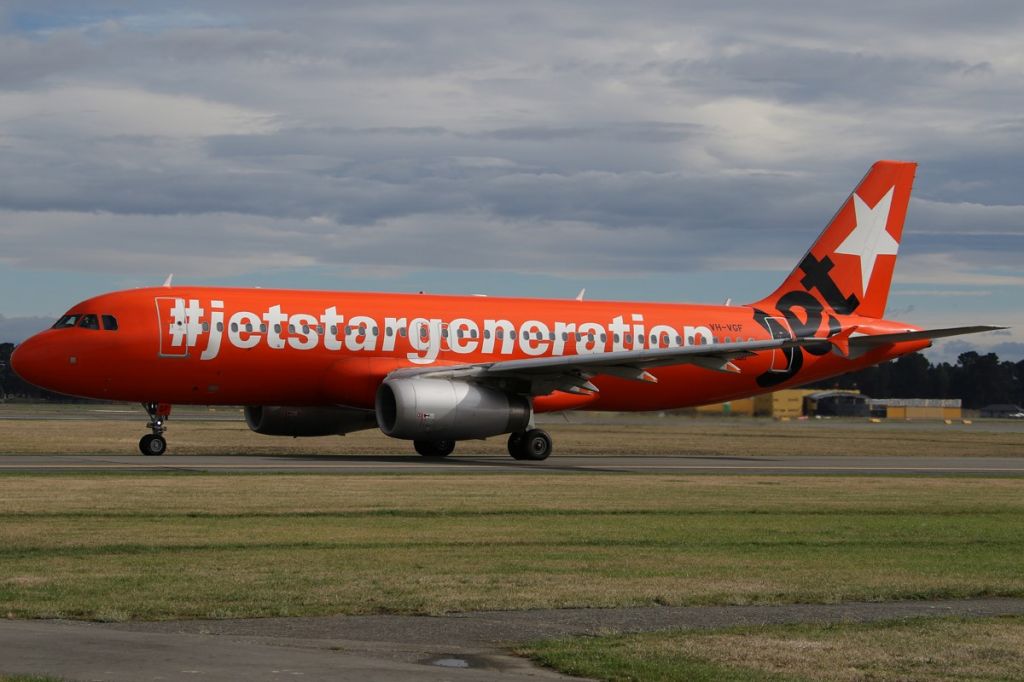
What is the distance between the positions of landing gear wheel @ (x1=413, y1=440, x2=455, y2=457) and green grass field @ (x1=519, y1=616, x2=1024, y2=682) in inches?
1042

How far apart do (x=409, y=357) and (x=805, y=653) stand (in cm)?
2744

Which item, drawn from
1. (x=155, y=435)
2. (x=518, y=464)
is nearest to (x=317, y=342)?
(x=155, y=435)

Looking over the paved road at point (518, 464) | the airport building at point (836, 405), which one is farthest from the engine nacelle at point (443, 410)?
the airport building at point (836, 405)

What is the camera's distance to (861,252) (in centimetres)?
4478

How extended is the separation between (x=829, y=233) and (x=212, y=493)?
26.6m

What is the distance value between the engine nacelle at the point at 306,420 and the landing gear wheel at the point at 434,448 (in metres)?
1.45

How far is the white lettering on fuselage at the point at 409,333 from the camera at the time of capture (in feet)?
116

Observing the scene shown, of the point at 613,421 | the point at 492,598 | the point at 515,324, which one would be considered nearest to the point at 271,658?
the point at 492,598

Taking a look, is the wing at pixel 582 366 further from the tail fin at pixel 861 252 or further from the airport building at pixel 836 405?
the airport building at pixel 836 405

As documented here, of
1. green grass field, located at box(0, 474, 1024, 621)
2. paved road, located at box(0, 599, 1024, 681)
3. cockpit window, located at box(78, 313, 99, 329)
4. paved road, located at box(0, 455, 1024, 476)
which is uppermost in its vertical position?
cockpit window, located at box(78, 313, 99, 329)

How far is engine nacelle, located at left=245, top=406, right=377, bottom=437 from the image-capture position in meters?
38.0

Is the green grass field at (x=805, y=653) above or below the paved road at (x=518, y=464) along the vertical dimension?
below

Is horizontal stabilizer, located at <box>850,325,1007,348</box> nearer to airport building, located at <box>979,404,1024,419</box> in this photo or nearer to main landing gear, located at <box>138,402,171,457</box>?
main landing gear, located at <box>138,402,171,457</box>

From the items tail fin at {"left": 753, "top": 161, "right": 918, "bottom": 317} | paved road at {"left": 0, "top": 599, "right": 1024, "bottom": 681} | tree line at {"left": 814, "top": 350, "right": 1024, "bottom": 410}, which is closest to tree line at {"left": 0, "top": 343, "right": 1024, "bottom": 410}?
tree line at {"left": 814, "top": 350, "right": 1024, "bottom": 410}
